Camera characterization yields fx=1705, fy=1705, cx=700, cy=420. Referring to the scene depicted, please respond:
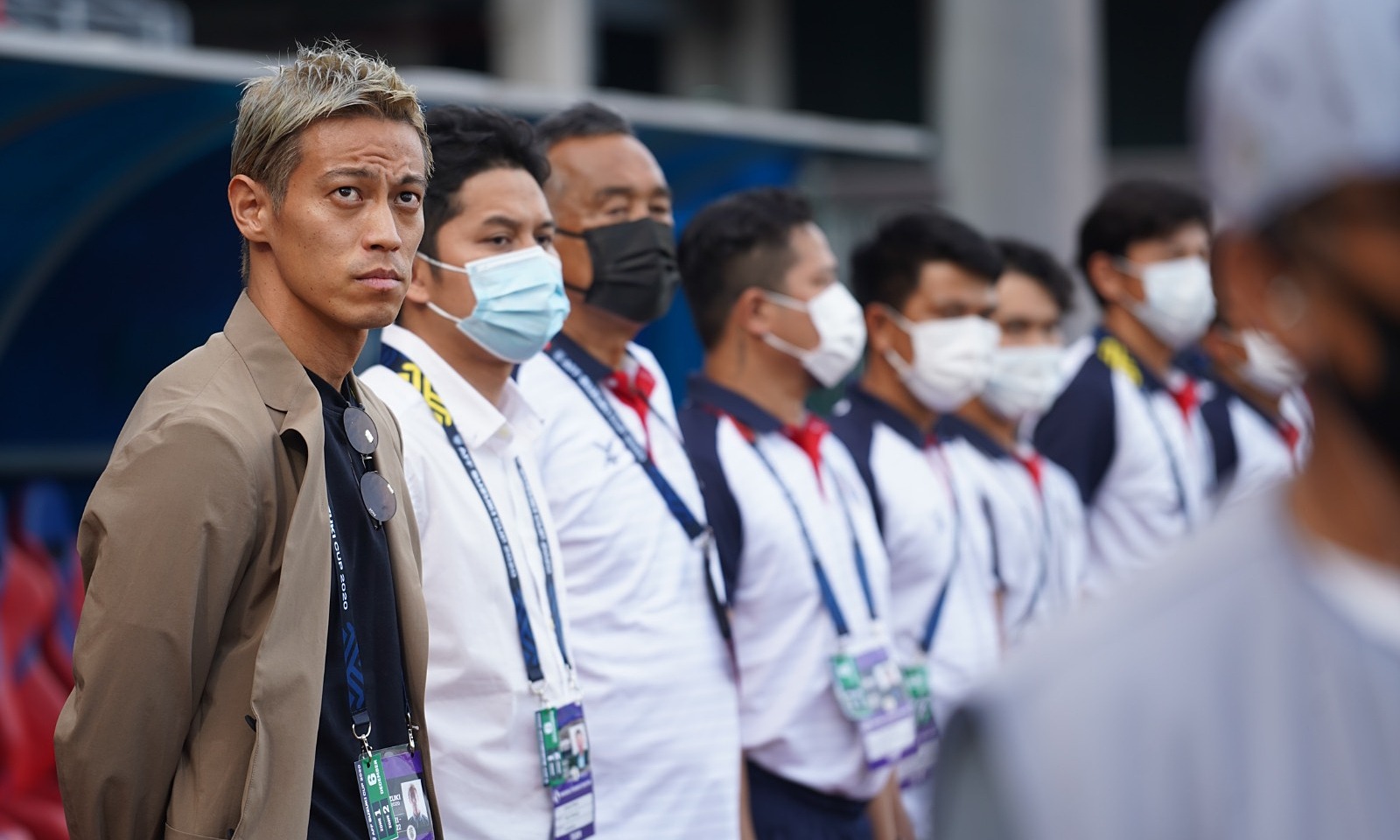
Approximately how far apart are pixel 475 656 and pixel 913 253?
115 inches

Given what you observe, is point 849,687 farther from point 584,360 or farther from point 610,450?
point 584,360

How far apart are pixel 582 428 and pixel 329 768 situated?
1384mm

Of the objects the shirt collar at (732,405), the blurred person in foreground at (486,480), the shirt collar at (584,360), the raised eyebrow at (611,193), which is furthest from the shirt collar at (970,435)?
the blurred person in foreground at (486,480)

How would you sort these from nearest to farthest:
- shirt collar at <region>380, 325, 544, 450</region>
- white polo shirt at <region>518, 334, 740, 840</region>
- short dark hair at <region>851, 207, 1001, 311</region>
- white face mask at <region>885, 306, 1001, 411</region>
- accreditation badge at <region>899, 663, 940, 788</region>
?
shirt collar at <region>380, 325, 544, 450</region>, white polo shirt at <region>518, 334, 740, 840</region>, accreditation badge at <region>899, 663, 940, 788</region>, white face mask at <region>885, 306, 1001, 411</region>, short dark hair at <region>851, 207, 1001, 311</region>

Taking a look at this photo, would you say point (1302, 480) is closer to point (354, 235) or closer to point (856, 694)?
point (354, 235)

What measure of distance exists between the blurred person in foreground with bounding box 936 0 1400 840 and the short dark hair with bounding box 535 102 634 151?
10.5 feet

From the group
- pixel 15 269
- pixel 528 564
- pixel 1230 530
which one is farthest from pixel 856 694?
pixel 15 269

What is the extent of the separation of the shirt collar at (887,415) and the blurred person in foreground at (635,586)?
1289mm

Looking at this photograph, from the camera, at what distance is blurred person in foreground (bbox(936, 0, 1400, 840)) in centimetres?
112

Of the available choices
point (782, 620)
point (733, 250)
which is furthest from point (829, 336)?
point (782, 620)

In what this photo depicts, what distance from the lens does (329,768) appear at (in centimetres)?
259

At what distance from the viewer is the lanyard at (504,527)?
3164 millimetres

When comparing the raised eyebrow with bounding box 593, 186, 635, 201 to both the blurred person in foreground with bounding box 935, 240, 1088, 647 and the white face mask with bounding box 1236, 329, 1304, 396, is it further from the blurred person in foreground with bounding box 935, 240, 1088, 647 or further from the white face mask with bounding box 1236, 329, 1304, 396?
the white face mask with bounding box 1236, 329, 1304, 396

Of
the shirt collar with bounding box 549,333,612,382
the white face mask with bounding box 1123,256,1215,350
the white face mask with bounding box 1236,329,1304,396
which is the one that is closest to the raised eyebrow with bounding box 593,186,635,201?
the shirt collar with bounding box 549,333,612,382
